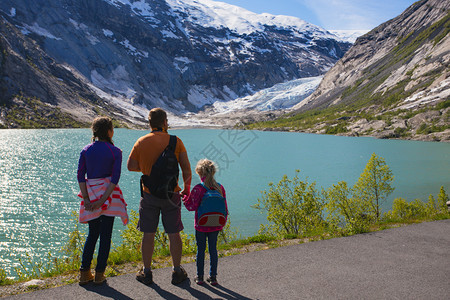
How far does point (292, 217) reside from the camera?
1523cm

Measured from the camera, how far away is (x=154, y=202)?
641cm

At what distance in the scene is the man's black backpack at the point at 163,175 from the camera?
6.26 m

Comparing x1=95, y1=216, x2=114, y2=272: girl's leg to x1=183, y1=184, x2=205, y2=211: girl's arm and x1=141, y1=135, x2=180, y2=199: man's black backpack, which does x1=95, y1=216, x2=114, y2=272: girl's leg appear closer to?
x1=141, y1=135, x2=180, y2=199: man's black backpack

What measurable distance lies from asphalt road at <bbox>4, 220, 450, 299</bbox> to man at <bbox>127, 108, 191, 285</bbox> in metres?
0.37

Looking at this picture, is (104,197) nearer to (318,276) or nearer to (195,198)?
(195,198)

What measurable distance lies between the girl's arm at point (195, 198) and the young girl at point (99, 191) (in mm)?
1409

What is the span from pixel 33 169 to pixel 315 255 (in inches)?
1706

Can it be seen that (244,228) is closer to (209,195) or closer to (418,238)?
(418,238)

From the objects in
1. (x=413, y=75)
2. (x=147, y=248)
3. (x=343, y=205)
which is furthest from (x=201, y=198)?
(x=413, y=75)

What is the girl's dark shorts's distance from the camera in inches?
253

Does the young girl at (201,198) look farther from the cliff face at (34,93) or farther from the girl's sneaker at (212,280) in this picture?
the cliff face at (34,93)

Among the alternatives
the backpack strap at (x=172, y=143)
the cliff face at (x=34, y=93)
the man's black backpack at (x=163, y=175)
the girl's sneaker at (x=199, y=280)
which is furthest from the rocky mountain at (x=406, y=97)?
the cliff face at (x=34, y=93)

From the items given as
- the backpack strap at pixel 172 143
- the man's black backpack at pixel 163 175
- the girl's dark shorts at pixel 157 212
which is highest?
the backpack strap at pixel 172 143

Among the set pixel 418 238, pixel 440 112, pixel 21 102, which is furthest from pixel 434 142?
pixel 21 102
